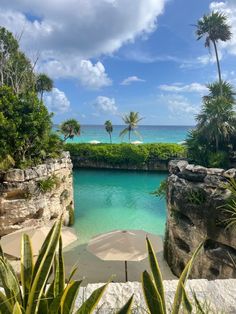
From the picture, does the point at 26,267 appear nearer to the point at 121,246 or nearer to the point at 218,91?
the point at 121,246

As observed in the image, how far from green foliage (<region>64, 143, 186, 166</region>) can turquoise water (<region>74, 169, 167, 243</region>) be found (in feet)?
6.83

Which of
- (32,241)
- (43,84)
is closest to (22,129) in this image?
(32,241)

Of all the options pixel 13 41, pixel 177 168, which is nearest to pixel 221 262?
pixel 177 168

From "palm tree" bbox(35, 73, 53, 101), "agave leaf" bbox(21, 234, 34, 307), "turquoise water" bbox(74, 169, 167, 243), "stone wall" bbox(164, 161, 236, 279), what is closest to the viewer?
"agave leaf" bbox(21, 234, 34, 307)

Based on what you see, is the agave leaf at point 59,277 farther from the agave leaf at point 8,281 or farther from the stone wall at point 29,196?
the stone wall at point 29,196

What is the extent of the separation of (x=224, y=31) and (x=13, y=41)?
16157mm

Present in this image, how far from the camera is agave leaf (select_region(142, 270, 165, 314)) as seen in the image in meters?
1.83

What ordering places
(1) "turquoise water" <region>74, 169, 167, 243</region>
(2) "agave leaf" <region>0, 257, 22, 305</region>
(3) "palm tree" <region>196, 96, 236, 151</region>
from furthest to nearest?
(1) "turquoise water" <region>74, 169, 167, 243</region>, (3) "palm tree" <region>196, 96, 236, 151</region>, (2) "agave leaf" <region>0, 257, 22, 305</region>

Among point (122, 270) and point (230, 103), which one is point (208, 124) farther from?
point (122, 270)

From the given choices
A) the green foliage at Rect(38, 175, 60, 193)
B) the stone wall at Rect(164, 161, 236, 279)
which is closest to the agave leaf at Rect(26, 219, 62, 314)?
the stone wall at Rect(164, 161, 236, 279)

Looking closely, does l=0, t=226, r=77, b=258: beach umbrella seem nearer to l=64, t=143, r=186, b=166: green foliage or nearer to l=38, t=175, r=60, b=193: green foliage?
l=38, t=175, r=60, b=193: green foliage

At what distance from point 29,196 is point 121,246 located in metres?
4.65

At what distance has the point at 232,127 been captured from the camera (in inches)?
471

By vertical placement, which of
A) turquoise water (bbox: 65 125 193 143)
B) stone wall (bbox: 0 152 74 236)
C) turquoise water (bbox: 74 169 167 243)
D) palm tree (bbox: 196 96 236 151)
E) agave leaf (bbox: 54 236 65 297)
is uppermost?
turquoise water (bbox: 65 125 193 143)
